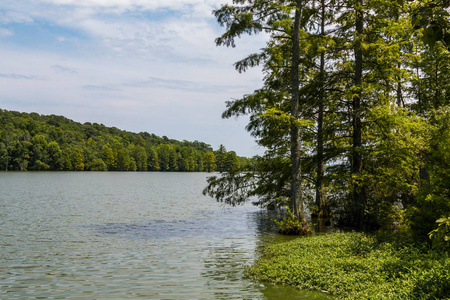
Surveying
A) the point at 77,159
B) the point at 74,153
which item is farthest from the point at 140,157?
the point at 74,153

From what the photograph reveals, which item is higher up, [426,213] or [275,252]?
[426,213]

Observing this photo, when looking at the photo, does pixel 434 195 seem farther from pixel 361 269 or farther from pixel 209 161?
pixel 209 161

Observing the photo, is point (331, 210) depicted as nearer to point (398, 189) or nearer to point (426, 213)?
point (398, 189)

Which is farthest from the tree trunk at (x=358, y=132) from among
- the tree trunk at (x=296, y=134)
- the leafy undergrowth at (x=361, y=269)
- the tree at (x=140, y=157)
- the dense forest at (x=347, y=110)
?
the tree at (x=140, y=157)

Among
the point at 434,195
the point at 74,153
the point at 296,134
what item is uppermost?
the point at 74,153

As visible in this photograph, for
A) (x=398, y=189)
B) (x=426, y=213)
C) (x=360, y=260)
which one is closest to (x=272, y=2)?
(x=398, y=189)

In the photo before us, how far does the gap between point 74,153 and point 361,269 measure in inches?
4699

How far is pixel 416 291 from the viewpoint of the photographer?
22.2ft

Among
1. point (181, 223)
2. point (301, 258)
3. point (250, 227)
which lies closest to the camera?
point (301, 258)

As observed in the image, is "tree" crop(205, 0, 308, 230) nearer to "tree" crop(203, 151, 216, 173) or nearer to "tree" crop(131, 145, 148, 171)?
"tree" crop(131, 145, 148, 171)

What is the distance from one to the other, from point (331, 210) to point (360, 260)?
1112 cm

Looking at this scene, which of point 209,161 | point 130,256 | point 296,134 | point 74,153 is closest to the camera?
point 130,256

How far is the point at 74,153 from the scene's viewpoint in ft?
381

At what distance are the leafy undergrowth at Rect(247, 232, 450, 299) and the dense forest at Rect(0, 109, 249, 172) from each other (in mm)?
65065
